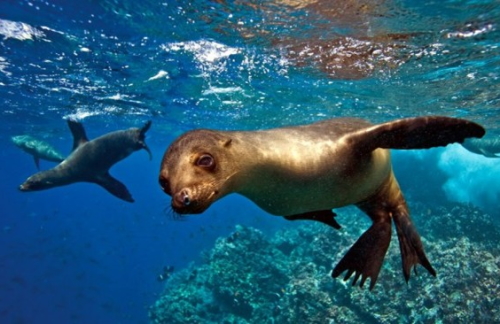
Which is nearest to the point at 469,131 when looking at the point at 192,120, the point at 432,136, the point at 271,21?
the point at 432,136

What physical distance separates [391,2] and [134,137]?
21.1 feet

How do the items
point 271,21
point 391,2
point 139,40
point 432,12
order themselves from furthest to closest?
1. point 139,40
2. point 271,21
3. point 432,12
4. point 391,2

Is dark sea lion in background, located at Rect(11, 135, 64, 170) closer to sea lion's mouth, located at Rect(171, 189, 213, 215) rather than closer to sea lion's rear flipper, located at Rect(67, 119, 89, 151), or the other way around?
sea lion's rear flipper, located at Rect(67, 119, 89, 151)

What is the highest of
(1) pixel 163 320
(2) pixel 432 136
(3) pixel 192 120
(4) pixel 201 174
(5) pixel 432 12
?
(5) pixel 432 12

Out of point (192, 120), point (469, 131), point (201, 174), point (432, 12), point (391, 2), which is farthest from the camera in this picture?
point (192, 120)

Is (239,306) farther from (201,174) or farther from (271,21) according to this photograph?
(201,174)

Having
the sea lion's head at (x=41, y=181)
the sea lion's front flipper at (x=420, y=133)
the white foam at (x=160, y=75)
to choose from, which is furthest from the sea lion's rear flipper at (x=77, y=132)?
the sea lion's front flipper at (x=420, y=133)

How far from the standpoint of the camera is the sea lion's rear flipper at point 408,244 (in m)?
3.79

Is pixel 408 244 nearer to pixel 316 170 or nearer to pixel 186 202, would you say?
pixel 316 170

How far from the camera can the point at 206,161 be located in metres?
1.90

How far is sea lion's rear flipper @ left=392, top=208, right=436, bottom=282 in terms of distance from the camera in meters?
3.79

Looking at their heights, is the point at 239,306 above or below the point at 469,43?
below

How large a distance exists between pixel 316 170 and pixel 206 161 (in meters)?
1.24

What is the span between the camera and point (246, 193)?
8.27 feet
